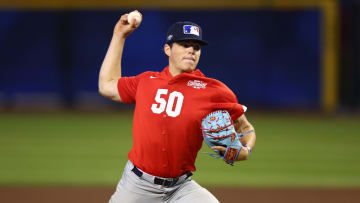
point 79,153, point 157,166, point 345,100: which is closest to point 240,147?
point 157,166

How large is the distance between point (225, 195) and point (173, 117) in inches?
153

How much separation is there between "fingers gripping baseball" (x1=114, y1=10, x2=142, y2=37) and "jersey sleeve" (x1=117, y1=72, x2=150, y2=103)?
333 mm

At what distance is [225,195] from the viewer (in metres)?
7.55

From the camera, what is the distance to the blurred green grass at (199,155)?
28.5 ft

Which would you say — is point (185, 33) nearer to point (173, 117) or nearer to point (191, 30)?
point (191, 30)

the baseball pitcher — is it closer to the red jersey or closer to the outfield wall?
the red jersey

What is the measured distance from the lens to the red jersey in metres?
3.89

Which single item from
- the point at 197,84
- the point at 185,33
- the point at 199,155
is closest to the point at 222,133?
the point at 197,84

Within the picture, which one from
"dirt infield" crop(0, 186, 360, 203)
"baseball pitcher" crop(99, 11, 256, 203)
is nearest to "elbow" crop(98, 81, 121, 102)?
"baseball pitcher" crop(99, 11, 256, 203)

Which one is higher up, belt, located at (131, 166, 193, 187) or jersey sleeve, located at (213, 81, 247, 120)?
jersey sleeve, located at (213, 81, 247, 120)

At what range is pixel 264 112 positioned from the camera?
55.9 feet

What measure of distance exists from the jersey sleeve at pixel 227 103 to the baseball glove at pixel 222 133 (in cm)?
9

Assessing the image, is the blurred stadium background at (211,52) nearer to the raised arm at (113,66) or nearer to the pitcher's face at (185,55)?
the raised arm at (113,66)

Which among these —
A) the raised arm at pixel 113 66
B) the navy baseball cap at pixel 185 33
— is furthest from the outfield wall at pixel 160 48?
the navy baseball cap at pixel 185 33
